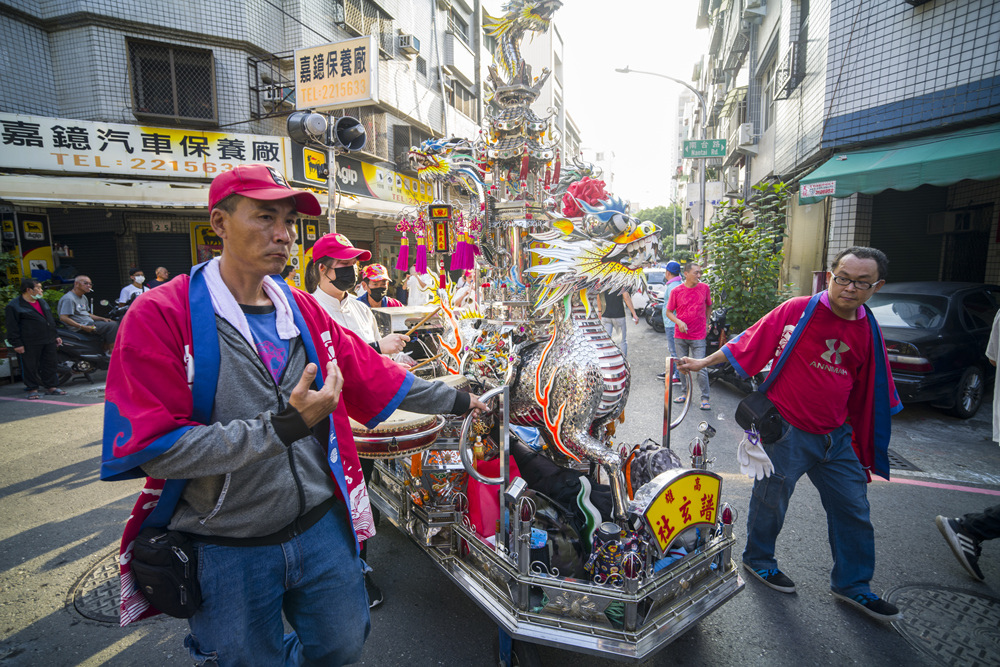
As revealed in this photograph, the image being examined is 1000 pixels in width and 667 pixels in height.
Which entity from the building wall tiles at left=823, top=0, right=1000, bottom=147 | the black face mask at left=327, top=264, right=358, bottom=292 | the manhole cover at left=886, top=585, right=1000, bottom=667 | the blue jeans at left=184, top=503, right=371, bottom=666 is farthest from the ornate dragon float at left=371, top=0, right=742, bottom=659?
the building wall tiles at left=823, top=0, right=1000, bottom=147

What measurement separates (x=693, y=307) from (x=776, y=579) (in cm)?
402

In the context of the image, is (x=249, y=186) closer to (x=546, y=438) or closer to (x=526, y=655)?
→ (x=546, y=438)

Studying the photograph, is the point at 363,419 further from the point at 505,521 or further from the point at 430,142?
the point at 430,142

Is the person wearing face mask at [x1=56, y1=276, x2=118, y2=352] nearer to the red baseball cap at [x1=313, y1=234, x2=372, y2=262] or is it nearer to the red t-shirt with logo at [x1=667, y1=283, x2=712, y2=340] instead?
the red baseball cap at [x1=313, y1=234, x2=372, y2=262]

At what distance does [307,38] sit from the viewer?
1248 centimetres

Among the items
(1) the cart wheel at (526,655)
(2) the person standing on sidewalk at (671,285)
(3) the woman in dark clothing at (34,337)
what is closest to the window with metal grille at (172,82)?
(3) the woman in dark clothing at (34,337)

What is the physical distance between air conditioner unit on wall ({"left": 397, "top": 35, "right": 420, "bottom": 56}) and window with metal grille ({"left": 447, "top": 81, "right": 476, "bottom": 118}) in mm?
3735

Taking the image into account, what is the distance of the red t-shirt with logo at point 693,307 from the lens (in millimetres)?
6379

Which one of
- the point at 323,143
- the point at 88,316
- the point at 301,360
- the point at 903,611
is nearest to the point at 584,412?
the point at 301,360

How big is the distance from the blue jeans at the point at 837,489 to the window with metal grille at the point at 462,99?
20.0 metres

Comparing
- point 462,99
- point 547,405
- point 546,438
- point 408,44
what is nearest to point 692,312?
point 546,438

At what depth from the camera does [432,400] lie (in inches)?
80.0

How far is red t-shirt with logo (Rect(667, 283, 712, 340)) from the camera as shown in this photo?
20.9 ft

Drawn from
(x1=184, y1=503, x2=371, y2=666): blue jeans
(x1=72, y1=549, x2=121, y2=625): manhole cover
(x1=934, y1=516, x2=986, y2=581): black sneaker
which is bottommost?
(x1=72, y1=549, x2=121, y2=625): manhole cover
